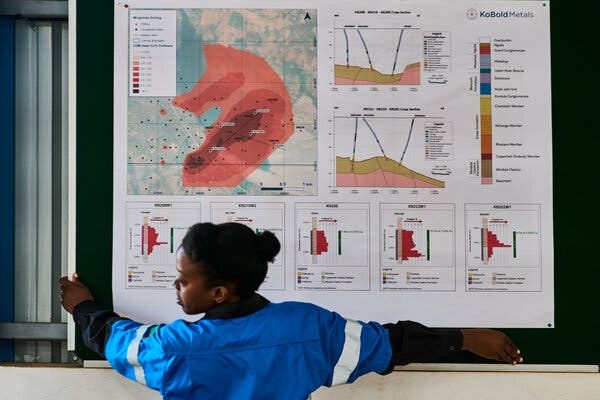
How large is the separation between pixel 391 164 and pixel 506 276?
0.51 meters

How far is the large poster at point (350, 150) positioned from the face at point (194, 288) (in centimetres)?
39

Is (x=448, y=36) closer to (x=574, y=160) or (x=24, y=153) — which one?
(x=574, y=160)

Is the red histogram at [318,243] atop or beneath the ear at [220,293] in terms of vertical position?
atop

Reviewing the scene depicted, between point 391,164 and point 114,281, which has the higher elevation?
point 391,164

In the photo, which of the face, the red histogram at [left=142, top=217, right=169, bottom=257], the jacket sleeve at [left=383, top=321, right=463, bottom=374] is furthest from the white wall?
the face

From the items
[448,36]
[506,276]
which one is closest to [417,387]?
[506,276]

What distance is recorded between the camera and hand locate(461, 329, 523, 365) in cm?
169

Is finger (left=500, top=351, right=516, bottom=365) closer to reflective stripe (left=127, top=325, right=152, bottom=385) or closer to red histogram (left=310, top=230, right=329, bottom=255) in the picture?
red histogram (left=310, top=230, right=329, bottom=255)

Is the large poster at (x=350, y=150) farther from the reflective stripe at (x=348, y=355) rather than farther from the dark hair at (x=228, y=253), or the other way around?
the dark hair at (x=228, y=253)

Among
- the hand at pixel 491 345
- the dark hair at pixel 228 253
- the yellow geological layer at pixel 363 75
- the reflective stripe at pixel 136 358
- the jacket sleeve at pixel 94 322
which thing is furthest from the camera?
the yellow geological layer at pixel 363 75

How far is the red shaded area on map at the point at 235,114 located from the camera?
178 centimetres

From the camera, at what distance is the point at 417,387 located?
176 cm

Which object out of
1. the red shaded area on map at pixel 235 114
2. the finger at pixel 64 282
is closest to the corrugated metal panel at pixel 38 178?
the finger at pixel 64 282

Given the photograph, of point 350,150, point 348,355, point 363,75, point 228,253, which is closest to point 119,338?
point 228,253
